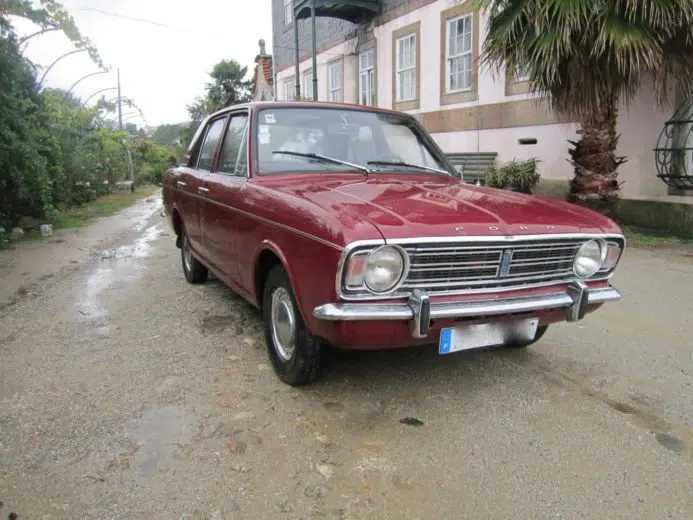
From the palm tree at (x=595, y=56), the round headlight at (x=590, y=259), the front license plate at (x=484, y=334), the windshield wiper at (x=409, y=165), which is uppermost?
the palm tree at (x=595, y=56)

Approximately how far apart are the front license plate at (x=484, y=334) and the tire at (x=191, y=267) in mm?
3449

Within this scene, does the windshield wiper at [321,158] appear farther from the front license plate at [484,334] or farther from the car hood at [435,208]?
the front license plate at [484,334]

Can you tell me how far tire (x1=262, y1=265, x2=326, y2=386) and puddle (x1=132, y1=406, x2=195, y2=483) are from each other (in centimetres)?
62

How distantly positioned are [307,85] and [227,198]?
55.7 feet

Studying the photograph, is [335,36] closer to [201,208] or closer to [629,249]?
[629,249]

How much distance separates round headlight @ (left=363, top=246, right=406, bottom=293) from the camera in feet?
8.52

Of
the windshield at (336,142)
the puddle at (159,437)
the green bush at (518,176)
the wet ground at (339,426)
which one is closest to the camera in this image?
the wet ground at (339,426)

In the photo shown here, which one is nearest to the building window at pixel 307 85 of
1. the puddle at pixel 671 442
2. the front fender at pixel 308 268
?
the front fender at pixel 308 268

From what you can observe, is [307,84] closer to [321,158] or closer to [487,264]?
[321,158]

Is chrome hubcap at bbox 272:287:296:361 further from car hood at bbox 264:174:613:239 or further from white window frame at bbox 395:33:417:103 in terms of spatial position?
white window frame at bbox 395:33:417:103

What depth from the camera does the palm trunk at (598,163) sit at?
8266 mm

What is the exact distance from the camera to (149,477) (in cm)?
249

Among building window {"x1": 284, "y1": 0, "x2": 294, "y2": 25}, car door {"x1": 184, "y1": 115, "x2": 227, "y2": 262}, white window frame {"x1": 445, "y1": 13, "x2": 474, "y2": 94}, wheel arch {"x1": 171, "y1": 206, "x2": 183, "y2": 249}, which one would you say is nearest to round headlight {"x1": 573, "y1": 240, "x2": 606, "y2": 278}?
car door {"x1": 184, "y1": 115, "x2": 227, "y2": 262}

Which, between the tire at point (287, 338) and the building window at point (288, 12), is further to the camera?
the building window at point (288, 12)
